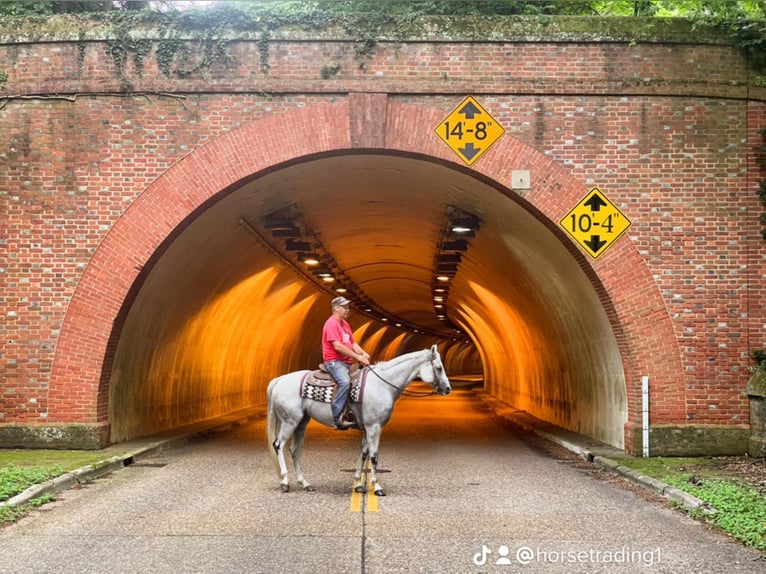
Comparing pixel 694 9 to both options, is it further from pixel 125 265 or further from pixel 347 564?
pixel 347 564

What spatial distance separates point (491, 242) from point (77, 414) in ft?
28.5

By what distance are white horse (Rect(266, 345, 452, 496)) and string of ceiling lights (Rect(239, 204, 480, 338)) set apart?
254 inches

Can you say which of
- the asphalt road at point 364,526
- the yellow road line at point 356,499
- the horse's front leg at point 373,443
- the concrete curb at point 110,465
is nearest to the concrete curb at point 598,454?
the asphalt road at point 364,526

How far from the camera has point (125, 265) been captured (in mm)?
13766

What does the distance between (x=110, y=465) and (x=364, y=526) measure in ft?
18.1

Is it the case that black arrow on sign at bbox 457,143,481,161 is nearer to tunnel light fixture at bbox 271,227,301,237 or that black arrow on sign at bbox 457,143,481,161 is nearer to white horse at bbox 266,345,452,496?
white horse at bbox 266,345,452,496

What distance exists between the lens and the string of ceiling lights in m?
17.3

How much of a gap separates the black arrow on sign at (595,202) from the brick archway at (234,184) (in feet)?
0.61

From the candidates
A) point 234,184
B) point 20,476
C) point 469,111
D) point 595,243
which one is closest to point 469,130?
point 469,111

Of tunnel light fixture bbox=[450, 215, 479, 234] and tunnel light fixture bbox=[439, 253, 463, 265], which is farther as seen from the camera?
tunnel light fixture bbox=[439, 253, 463, 265]

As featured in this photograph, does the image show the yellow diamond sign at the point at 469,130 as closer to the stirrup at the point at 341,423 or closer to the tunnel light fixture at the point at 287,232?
the stirrup at the point at 341,423

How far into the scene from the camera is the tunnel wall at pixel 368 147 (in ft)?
44.8

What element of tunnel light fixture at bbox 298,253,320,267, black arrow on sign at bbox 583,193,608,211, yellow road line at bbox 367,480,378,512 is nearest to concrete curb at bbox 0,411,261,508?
yellow road line at bbox 367,480,378,512

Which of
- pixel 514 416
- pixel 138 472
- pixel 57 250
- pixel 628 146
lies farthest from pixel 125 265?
pixel 514 416
